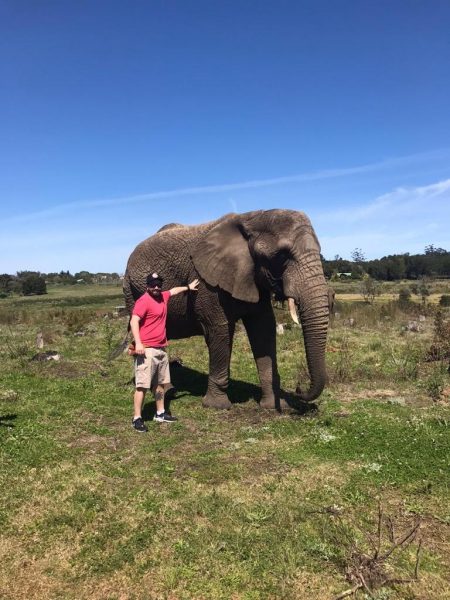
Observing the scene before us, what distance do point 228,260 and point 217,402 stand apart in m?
2.58

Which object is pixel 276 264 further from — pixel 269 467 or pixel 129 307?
pixel 129 307

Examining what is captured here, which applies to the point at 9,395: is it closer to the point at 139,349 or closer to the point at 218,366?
the point at 139,349

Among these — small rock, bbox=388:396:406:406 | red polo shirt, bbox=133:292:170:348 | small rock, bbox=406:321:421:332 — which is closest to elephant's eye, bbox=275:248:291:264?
red polo shirt, bbox=133:292:170:348

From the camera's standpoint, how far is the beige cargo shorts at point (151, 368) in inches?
307

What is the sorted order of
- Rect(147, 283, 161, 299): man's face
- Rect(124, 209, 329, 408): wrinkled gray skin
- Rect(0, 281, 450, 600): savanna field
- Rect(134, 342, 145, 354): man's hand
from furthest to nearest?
Rect(147, 283, 161, 299): man's face
Rect(134, 342, 145, 354): man's hand
Rect(124, 209, 329, 408): wrinkled gray skin
Rect(0, 281, 450, 600): savanna field

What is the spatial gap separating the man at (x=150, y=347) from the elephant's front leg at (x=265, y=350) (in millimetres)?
1770

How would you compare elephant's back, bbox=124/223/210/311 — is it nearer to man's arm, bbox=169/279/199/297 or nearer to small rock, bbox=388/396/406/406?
man's arm, bbox=169/279/199/297

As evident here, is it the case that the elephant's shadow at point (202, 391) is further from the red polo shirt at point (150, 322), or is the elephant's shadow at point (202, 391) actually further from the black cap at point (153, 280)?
the black cap at point (153, 280)

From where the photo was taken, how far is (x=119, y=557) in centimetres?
440

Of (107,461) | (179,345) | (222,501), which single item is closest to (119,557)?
(222,501)

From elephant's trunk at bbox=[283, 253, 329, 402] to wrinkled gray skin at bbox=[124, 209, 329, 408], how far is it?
1 centimetres

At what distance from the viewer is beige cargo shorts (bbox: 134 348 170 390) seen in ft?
25.6

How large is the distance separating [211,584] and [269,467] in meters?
2.37

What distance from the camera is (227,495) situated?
5500 millimetres
